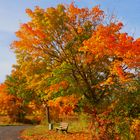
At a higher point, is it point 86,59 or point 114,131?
point 86,59

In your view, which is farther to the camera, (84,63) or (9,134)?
(9,134)


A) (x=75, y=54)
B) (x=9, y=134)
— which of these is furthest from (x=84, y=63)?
(x=9, y=134)

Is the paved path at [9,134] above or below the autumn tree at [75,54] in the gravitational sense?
below

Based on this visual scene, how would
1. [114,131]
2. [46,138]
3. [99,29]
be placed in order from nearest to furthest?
[114,131] → [99,29] → [46,138]

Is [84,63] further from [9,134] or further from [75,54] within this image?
[9,134]

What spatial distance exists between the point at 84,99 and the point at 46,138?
451 cm

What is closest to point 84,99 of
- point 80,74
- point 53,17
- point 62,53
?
point 80,74

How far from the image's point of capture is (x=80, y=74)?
30.2 m

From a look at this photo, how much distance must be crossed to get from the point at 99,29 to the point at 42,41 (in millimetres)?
4643

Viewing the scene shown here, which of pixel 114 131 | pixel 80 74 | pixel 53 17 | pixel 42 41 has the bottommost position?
pixel 114 131

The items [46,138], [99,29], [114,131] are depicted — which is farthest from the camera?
[46,138]

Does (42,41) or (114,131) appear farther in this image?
(42,41)

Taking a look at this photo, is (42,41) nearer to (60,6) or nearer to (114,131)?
(60,6)

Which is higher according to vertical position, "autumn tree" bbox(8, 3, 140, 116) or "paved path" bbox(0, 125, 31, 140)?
"autumn tree" bbox(8, 3, 140, 116)
